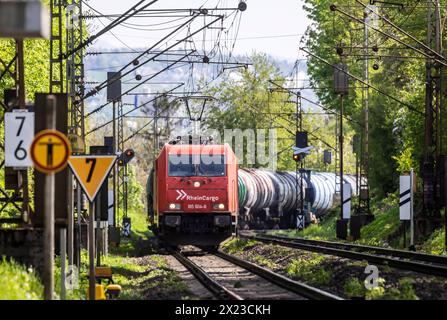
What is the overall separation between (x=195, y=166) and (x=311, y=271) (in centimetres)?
1041

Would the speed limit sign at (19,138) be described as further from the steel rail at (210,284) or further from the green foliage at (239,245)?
the green foliage at (239,245)

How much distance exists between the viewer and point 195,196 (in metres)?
32.7

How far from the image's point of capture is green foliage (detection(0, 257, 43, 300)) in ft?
43.0

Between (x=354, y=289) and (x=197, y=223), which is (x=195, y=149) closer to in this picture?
(x=197, y=223)

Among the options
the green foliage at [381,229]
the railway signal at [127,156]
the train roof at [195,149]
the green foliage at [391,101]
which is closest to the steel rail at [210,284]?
the train roof at [195,149]

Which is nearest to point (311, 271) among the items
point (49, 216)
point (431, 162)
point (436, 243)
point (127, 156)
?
point (436, 243)

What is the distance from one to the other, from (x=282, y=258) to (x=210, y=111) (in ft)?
221

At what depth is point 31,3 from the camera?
11.1 meters

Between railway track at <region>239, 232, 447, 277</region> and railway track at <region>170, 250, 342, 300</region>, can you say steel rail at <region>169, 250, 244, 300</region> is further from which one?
railway track at <region>239, 232, 447, 277</region>

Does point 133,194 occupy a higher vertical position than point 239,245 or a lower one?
higher

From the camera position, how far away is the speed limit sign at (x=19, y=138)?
1386cm

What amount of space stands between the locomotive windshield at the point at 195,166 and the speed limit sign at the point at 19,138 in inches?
729

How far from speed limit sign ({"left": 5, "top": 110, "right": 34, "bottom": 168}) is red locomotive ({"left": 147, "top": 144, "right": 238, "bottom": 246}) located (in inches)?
723

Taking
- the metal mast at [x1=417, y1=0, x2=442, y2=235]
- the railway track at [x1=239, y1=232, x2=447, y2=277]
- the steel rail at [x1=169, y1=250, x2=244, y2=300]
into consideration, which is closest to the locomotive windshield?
the steel rail at [x1=169, y1=250, x2=244, y2=300]
